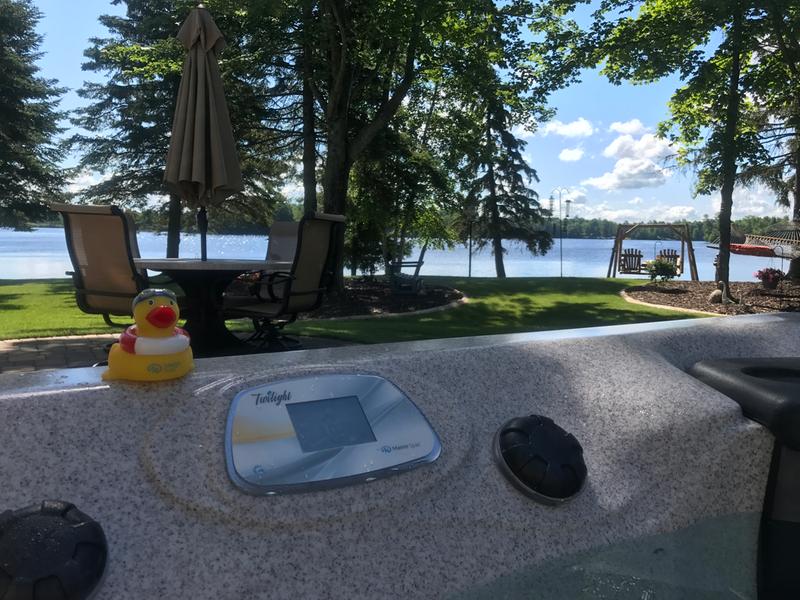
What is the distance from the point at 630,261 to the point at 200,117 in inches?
754

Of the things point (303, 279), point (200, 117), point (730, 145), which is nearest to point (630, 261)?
point (730, 145)

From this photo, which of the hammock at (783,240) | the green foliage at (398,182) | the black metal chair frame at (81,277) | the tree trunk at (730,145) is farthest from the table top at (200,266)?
the hammock at (783,240)

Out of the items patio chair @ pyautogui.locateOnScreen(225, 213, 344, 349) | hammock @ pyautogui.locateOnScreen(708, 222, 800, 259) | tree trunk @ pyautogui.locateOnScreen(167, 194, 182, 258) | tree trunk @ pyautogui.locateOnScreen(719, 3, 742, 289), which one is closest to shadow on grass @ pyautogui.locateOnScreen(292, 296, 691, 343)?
patio chair @ pyautogui.locateOnScreen(225, 213, 344, 349)

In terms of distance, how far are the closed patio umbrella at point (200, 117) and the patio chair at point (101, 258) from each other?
103 cm

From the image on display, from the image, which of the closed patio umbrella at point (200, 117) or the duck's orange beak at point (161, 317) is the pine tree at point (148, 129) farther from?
the duck's orange beak at point (161, 317)

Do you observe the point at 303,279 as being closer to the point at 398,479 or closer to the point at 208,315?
the point at 208,315

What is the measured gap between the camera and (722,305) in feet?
37.5

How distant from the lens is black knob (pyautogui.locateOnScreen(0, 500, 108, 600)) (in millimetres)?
1313

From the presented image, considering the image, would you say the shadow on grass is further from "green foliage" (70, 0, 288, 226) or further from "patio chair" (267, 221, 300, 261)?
"green foliage" (70, 0, 288, 226)

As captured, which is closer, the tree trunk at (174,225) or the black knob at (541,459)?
the black knob at (541,459)

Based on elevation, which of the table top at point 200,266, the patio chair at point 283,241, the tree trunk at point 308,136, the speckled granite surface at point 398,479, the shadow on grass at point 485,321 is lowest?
the shadow on grass at point 485,321

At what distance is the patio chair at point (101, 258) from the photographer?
4.21 metres

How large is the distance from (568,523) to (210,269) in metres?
3.32

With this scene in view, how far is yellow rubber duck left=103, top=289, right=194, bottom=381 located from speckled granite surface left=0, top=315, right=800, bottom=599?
2.1 inches
